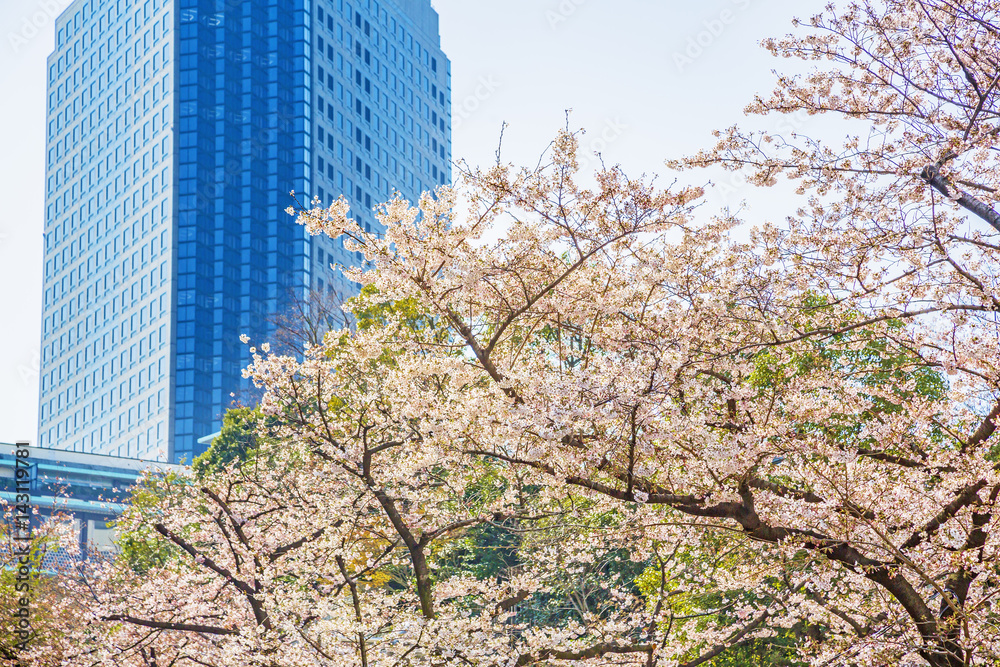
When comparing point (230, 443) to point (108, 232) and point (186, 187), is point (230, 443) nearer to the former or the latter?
point (186, 187)

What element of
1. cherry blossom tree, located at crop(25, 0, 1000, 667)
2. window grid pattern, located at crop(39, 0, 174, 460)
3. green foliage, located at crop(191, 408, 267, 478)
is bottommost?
cherry blossom tree, located at crop(25, 0, 1000, 667)

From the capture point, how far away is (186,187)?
94250mm

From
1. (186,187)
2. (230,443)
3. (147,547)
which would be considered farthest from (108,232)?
(147,547)

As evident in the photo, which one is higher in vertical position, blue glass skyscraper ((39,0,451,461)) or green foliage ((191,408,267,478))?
blue glass skyscraper ((39,0,451,461))

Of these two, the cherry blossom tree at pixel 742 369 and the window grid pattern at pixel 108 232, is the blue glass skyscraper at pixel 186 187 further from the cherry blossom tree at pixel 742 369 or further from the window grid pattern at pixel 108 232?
the cherry blossom tree at pixel 742 369

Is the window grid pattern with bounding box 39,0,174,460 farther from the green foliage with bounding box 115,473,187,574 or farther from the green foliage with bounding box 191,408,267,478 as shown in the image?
the green foliage with bounding box 115,473,187,574

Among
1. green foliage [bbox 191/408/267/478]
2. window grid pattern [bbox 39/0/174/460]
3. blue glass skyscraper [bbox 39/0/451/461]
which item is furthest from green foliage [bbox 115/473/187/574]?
window grid pattern [bbox 39/0/174/460]

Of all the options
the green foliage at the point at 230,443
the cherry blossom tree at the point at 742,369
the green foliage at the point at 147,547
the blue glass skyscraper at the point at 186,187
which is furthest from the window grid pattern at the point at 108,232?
the cherry blossom tree at the point at 742,369

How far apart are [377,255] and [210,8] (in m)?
102

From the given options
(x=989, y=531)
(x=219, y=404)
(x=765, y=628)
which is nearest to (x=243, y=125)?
(x=219, y=404)

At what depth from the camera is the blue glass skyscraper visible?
91.9 m

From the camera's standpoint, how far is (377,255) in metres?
8.16

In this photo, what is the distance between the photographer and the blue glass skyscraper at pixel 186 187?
91938mm

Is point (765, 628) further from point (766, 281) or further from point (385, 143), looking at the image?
point (385, 143)
